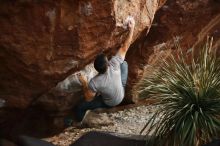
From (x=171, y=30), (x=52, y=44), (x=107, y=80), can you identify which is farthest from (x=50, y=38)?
(x=171, y=30)

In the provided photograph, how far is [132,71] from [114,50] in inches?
101

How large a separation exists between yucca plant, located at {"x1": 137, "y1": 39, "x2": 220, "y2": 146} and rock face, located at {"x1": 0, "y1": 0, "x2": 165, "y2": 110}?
0.98 m

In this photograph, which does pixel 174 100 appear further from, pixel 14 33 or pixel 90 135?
pixel 14 33

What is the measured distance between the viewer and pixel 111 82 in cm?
803

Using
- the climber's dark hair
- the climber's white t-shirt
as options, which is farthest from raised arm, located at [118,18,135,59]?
the climber's dark hair

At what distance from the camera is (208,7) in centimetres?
1095

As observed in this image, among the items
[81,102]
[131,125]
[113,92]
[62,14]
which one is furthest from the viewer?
[131,125]

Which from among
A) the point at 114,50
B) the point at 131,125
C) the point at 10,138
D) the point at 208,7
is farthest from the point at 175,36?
the point at 10,138

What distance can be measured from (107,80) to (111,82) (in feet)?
0.21

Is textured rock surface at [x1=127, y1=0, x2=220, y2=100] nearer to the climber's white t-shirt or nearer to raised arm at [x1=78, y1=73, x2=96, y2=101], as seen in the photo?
raised arm at [x1=78, y1=73, x2=96, y2=101]

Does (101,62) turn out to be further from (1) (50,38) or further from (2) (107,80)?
(1) (50,38)

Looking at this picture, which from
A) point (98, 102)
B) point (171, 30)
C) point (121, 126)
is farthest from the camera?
point (171, 30)

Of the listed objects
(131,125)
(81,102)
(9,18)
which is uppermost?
Answer: (9,18)

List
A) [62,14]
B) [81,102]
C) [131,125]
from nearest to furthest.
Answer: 1. [62,14]
2. [81,102]
3. [131,125]
